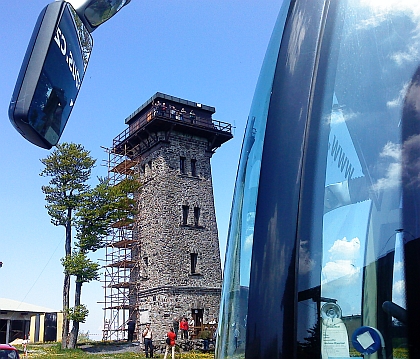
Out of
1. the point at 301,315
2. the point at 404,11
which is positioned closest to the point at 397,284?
the point at 301,315

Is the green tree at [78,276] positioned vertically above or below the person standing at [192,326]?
above

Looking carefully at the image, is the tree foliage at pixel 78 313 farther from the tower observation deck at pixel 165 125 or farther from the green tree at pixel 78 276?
the tower observation deck at pixel 165 125

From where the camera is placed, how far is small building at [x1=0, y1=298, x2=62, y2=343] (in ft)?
108

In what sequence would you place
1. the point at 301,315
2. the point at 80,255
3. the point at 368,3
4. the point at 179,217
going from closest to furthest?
the point at 301,315, the point at 368,3, the point at 80,255, the point at 179,217

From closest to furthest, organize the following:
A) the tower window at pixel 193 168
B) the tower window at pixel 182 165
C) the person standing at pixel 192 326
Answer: the person standing at pixel 192 326 < the tower window at pixel 182 165 < the tower window at pixel 193 168

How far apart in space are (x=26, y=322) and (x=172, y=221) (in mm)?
13363

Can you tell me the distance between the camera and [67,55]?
1.34m

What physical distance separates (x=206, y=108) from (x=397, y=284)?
32.8m

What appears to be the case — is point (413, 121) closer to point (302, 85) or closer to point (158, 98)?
point (302, 85)

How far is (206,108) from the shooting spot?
3378 cm

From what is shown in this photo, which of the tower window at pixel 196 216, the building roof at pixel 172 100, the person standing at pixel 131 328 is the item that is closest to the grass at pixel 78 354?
the person standing at pixel 131 328

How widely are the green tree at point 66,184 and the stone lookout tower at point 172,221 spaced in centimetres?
400

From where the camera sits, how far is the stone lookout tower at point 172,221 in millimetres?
28738

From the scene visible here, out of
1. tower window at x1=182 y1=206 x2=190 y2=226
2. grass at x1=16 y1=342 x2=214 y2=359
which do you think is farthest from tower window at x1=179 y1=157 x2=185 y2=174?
grass at x1=16 y1=342 x2=214 y2=359
